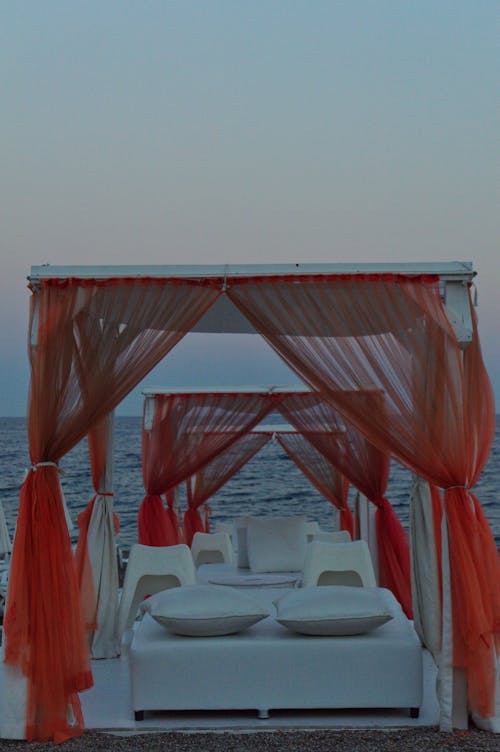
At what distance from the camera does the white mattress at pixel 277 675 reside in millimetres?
4551

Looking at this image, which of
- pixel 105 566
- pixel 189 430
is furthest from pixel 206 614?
pixel 189 430

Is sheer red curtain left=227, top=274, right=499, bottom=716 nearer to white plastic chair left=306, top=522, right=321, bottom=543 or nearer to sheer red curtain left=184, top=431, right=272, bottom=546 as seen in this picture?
white plastic chair left=306, top=522, right=321, bottom=543

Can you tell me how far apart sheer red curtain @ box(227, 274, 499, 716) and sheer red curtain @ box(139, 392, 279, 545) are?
152 inches

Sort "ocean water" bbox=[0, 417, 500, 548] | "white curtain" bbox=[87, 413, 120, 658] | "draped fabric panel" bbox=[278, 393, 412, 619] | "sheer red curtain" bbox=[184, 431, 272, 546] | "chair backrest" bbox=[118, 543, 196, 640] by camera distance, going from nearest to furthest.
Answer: "white curtain" bbox=[87, 413, 120, 658], "chair backrest" bbox=[118, 543, 196, 640], "draped fabric panel" bbox=[278, 393, 412, 619], "sheer red curtain" bbox=[184, 431, 272, 546], "ocean water" bbox=[0, 417, 500, 548]

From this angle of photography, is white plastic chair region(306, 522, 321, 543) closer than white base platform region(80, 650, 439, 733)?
No

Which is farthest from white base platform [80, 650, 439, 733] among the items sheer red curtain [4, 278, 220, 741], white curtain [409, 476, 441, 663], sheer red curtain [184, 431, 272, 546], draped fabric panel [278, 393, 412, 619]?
sheer red curtain [184, 431, 272, 546]

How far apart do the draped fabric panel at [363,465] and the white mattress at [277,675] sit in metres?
2.65

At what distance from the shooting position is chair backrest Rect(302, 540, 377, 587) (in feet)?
22.5

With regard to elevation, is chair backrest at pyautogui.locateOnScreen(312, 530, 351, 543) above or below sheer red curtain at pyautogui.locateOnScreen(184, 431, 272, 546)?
below

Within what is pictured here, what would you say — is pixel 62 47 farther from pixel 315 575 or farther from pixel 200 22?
pixel 315 575


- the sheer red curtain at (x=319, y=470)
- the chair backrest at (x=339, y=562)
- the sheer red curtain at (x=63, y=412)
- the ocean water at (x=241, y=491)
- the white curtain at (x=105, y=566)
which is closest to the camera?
the sheer red curtain at (x=63, y=412)

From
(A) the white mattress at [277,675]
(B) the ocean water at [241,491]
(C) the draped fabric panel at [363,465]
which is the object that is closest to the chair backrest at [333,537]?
(C) the draped fabric panel at [363,465]

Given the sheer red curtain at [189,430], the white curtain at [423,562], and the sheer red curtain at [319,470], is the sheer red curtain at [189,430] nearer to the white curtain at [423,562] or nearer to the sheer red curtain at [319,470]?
the sheer red curtain at [319,470]

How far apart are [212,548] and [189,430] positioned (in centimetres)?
183
